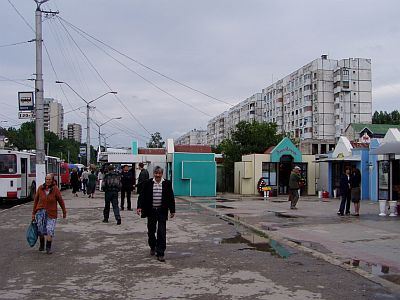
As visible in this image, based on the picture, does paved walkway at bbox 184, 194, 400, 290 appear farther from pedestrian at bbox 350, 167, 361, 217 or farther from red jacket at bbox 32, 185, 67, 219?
red jacket at bbox 32, 185, 67, 219

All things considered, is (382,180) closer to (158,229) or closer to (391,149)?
(391,149)

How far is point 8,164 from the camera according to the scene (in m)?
24.0

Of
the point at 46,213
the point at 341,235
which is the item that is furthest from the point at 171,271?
the point at 341,235

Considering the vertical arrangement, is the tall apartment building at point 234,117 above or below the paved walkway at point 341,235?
above

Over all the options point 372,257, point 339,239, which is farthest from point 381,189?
point 372,257

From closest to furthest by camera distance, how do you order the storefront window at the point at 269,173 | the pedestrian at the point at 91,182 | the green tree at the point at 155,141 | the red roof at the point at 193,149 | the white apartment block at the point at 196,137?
the pedestrian at the point at 91,182 → the storefront window at the point at 269,173 → the red roof at the point at 193,149 → the green tree at the point at 155,141 → the white apartment block at the point at 196,137

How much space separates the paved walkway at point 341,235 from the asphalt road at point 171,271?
504 mm

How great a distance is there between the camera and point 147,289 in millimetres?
7078

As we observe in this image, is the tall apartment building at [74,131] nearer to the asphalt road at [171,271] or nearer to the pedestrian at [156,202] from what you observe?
the asphalt road at [171,271]

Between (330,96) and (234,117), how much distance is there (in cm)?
4663

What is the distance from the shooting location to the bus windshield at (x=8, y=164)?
2384 cm

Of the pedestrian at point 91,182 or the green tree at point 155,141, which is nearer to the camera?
the pedestrian at point 91,182

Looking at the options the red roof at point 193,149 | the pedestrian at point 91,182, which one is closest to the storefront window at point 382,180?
the red roof at point 193,149

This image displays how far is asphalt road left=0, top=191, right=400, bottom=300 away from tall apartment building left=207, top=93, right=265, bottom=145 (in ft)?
342
